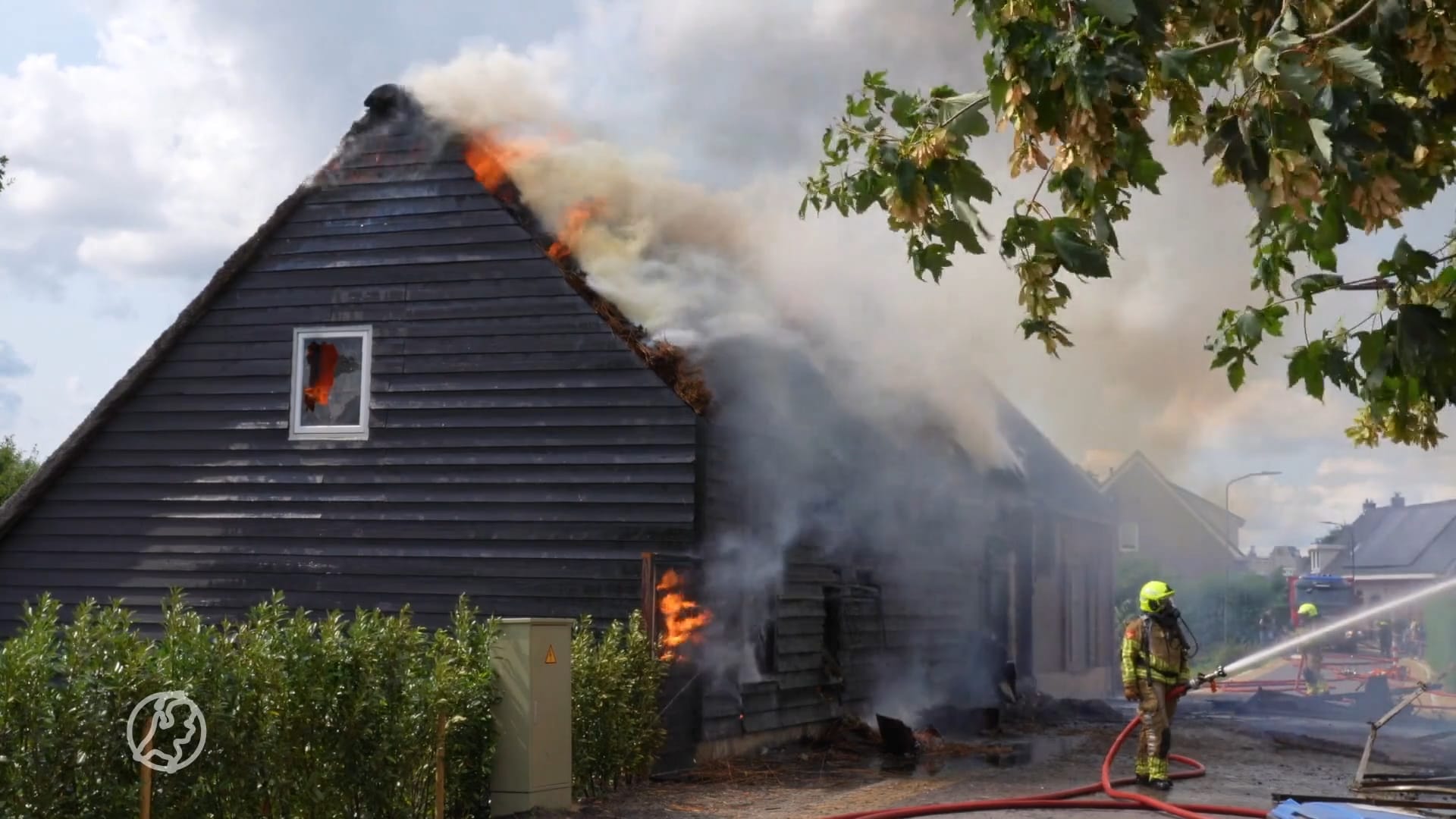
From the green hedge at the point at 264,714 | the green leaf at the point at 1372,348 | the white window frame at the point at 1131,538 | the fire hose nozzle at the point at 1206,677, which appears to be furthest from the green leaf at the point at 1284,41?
the white window frame at the point at 1131,538

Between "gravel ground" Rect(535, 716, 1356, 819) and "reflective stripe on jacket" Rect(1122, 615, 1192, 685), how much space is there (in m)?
1.01

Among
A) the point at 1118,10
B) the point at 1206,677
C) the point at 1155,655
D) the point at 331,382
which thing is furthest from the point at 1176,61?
the point at 331,382

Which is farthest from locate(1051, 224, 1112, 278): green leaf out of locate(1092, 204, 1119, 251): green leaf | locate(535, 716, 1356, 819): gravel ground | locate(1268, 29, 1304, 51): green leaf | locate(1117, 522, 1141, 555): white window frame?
locate(1117, 522, 1141, 555): white window frame

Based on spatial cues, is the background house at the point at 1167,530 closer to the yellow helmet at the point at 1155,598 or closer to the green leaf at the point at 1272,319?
the yellow helmet at the point at 1155,598

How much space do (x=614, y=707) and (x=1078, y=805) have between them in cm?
371

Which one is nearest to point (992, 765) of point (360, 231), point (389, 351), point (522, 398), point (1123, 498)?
point (522, 398)

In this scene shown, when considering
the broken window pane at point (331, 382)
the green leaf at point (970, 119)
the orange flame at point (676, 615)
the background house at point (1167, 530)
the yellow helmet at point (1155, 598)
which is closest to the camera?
the green leaf at point (970, 119)

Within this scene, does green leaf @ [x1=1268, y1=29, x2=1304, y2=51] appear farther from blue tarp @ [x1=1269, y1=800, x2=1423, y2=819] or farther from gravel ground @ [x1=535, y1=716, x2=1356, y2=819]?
gravel ground @ [x1=535, y1=716, x2=1356, y2=819]

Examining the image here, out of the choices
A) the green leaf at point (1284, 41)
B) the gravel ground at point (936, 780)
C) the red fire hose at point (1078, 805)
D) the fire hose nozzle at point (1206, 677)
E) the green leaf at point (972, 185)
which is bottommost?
the gravel ground at point (936, 780)

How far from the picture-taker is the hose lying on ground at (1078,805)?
10.3 metres

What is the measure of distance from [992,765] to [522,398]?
605 cm

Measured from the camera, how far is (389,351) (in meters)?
15.5

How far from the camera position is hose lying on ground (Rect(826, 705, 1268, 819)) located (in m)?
10.3

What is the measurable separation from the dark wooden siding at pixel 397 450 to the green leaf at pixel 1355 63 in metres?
9.57
